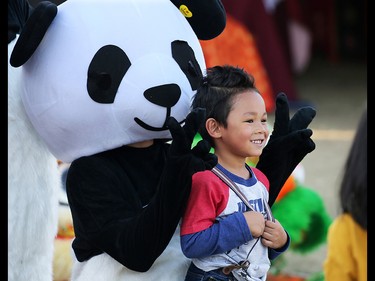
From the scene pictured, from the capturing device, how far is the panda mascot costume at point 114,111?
2.10 m

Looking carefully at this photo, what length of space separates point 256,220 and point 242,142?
0.20m

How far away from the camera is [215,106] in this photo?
211 cm

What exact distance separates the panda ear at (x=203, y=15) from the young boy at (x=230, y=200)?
0.25 m

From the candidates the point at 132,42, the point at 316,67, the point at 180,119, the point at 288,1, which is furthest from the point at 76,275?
the point at 316,67

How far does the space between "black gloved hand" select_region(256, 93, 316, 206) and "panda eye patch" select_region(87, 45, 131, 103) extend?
484 millimetres

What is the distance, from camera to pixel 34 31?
2.12 meters

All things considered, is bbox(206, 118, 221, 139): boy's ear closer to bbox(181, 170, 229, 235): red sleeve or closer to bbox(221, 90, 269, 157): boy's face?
bbox(221, 90, 269, 157): boy's face

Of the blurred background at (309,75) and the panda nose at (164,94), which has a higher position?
the panda nose at (164,94)

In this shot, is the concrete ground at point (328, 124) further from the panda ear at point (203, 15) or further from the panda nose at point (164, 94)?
the panda nose at point (164, 94)

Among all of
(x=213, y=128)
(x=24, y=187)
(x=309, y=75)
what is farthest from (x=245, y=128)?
(x=309, y=75)

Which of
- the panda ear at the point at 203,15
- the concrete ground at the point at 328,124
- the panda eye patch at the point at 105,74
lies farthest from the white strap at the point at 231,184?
the concrete ground at the point at 328,124

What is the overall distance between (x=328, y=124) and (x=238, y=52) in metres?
1.24

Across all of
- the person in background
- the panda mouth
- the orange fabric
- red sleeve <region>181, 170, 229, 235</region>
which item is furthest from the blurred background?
red sleeve <region>181, 170, 229, 235</region>

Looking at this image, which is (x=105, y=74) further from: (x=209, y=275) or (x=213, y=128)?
(x=209, y=275)
